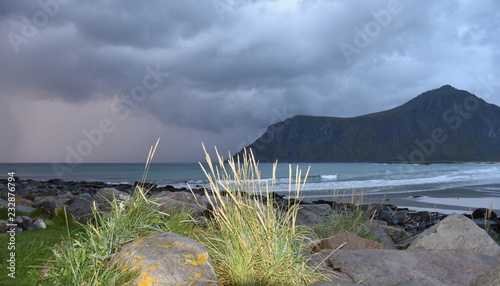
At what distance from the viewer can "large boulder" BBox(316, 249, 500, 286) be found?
14.1 ft

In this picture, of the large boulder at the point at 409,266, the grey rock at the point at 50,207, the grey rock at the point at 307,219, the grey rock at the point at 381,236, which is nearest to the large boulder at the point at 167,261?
the large boulder at the point at 409,266

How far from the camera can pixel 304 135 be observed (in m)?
198

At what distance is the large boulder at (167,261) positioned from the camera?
3.28 m

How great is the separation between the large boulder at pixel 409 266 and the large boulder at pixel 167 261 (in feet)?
5.40

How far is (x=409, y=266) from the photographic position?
459 centimetres

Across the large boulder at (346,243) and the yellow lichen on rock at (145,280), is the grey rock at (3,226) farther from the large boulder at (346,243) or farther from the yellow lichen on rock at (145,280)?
the large boulder at (346,243)

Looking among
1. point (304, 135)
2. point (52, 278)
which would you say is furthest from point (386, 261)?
point (304, 135)

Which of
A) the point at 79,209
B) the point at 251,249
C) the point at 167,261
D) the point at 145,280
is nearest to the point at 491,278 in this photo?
the point at 251,249

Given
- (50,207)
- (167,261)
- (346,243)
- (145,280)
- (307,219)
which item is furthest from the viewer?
(50,207)

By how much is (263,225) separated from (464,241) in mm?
4123

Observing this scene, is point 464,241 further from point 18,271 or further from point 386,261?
point 18,271

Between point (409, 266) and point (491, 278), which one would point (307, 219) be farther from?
point (491, 278)

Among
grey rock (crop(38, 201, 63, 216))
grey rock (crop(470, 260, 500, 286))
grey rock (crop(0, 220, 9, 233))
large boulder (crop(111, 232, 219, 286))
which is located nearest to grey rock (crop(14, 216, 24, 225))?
grey rock (crop(0, 220, 9, 233))

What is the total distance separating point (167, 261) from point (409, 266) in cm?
293
